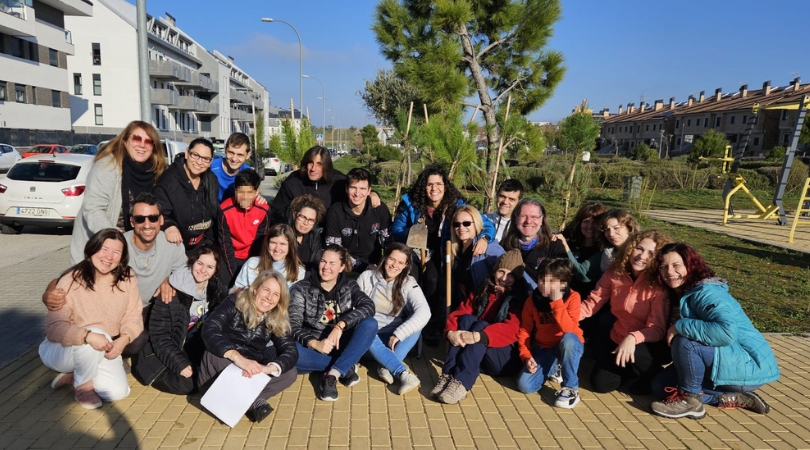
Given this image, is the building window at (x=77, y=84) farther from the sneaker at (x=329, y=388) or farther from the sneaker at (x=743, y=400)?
the sneaker at (x=743, y=400)

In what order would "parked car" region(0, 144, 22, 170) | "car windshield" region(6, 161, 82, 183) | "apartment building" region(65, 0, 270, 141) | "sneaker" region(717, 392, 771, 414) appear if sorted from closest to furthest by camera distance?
"sneaker" region(717, 392, 771, 414)
"car windshield" region(6, 161, 82, 183)
"parked car" region(0, 144, 22, 170)
"apartment building" region(65, 0, 270, 141)

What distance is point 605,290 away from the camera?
13.4 feet

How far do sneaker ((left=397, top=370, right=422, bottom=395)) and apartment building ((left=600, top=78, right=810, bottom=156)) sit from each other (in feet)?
154

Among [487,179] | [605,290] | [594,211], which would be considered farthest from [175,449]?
[487,179]

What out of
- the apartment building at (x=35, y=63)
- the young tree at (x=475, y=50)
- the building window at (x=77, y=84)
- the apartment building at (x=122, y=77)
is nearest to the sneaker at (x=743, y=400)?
the young tree at (x=475, y=50)

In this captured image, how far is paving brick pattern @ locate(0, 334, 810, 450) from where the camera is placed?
125 inches

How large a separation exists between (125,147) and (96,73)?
145 feet

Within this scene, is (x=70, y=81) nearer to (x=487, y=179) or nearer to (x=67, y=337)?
(x=487, y=179)

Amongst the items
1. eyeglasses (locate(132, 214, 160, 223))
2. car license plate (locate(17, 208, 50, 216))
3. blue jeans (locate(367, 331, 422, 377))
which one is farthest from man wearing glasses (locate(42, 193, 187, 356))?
car license plate (locate(17, 208, 50, 216))

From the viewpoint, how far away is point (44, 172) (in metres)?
9.60

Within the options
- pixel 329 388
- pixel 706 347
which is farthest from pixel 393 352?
pixel 706 347

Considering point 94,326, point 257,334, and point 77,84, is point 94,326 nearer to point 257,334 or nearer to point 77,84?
point 257,334

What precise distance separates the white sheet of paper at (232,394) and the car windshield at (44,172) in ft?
26.2

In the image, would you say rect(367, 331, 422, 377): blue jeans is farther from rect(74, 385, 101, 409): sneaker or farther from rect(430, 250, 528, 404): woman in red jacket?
rect(74, 385, 101, 409): sneaker
